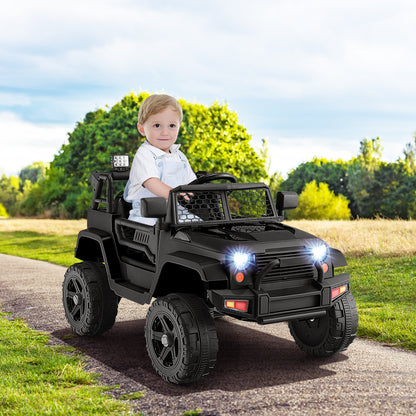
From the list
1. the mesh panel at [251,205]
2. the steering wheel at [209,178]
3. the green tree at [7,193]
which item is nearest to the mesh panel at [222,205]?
the mesh panel at [251,205]

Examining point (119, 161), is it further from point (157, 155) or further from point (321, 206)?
point (321, 206)

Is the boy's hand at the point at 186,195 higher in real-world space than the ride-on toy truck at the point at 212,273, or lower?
higher

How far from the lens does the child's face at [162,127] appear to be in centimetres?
603

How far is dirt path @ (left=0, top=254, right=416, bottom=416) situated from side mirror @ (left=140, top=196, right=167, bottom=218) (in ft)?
4.76

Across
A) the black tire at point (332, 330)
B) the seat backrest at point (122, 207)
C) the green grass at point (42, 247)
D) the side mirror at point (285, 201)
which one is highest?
the side mirror at point (285, 201)

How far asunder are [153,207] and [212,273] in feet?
2.64

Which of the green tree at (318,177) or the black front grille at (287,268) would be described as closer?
the black front grille at (287,268)

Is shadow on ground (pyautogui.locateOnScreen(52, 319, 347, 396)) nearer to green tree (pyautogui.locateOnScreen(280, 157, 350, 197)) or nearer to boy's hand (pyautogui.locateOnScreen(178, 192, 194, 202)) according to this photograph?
boy's hand (pyautogui.locateOnScreen(178, 192, 194, 202))

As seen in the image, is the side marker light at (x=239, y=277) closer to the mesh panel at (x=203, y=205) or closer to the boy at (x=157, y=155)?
the mesh panel at (x=203, y=205)

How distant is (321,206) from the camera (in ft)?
216

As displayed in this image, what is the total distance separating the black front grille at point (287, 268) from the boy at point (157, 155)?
4.88ft

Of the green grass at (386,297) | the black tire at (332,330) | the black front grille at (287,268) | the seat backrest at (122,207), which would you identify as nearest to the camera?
the black front grille at (287,268)

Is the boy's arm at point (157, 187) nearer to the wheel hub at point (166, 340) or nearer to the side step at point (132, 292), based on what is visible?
the side step at point (132, 292)

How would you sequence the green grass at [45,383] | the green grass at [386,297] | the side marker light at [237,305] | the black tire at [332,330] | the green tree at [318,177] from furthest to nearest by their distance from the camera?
the green tree at [318,177] < the green grass at [386,297] < the black tire at [332,330] < the side marker light at [237,305] < the green grass at [45,383]
